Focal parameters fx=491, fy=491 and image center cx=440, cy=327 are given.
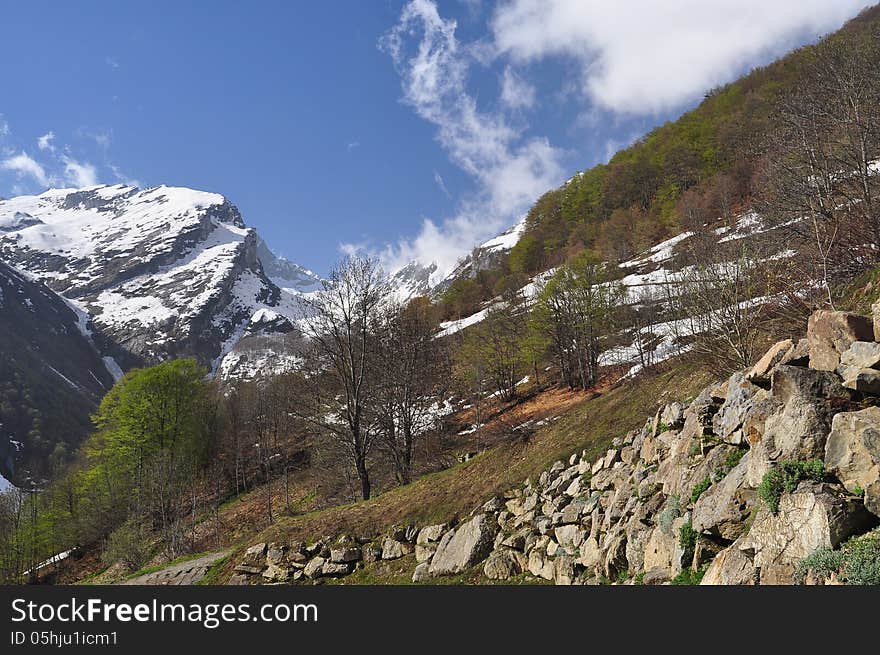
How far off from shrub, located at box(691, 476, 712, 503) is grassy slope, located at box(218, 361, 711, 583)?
A: 463cm

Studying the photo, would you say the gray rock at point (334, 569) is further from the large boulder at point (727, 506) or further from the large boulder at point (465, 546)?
the large boulder at point (727, 506)

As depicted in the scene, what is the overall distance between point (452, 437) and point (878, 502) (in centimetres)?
2797

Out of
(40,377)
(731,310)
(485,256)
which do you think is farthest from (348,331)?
(40,377)

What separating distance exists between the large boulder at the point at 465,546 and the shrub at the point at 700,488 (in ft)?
18.5

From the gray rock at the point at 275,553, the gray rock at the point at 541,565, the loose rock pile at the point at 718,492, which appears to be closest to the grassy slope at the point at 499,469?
the gray rock at the point at 275,553

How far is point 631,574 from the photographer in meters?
7.32

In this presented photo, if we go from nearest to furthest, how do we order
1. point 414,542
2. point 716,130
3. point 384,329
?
point 414,542 → point 384,329 → point 716,130

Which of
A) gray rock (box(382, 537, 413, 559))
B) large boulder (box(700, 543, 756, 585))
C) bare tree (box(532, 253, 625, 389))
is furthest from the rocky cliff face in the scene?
large boulder (box(700, 543, 756, 585))

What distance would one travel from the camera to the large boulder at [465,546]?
11.2 m

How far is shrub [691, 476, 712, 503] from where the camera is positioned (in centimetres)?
691

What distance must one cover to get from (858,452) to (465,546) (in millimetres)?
8580

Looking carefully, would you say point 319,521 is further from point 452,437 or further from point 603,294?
point 603,294

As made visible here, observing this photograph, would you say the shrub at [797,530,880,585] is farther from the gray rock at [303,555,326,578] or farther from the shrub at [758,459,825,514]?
the gray rock at [303,555,326,578]

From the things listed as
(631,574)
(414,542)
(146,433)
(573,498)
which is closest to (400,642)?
(631,574)
